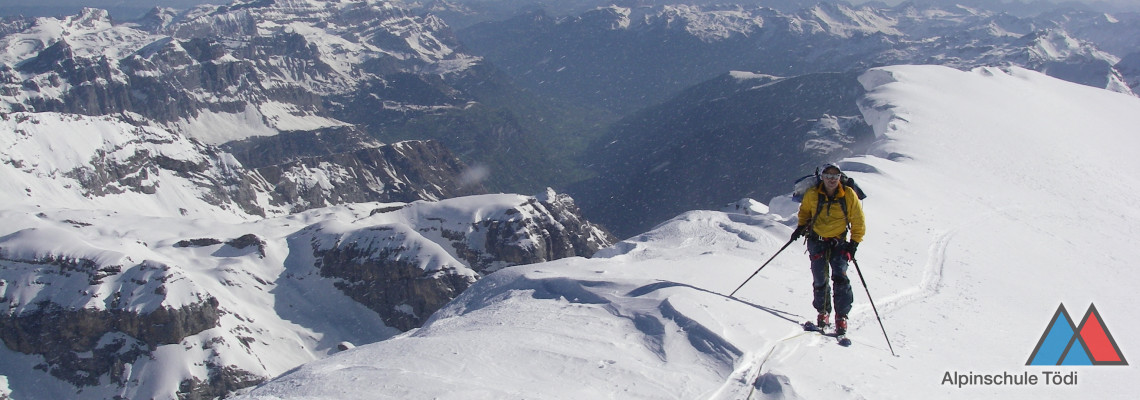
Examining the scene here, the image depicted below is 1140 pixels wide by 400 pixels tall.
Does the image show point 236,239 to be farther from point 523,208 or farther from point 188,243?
point 523,208

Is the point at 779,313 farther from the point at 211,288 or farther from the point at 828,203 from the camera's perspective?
the point at 211,288

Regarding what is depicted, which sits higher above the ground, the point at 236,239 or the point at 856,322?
the point at 856,322

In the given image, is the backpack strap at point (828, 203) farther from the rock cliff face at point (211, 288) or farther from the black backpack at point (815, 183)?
the rock cliff face at point (211, 288)

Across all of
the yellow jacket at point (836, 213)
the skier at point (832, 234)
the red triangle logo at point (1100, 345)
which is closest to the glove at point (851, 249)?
the skier at point (832, 234)

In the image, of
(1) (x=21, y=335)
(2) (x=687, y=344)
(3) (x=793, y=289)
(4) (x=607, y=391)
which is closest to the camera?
(4) (x=607, y=391)

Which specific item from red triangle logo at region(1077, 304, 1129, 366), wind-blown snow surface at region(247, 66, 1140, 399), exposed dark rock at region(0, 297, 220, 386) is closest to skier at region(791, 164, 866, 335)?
wind-blown snow surface at region(247, 66, 1140, 399)

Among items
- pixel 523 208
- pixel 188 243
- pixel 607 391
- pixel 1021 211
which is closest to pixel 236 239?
pixel 188 243

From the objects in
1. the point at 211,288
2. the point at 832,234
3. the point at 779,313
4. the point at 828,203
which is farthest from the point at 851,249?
the point at 211,288
